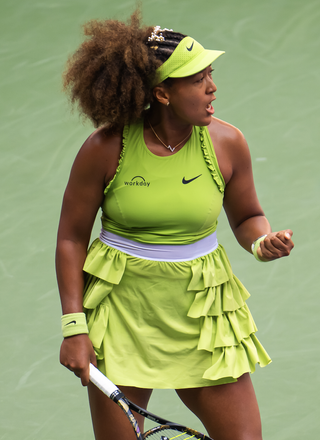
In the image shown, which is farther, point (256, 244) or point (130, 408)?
point (256, 244)

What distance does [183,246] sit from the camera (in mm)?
2389

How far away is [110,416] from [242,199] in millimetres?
806

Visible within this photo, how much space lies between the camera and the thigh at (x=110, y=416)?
7.73 ft

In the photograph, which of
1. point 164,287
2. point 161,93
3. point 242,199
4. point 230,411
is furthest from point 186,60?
point 230,411

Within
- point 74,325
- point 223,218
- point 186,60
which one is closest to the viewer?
point 186,60

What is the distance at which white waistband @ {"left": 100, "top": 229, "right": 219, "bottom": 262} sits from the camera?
7.79 feet

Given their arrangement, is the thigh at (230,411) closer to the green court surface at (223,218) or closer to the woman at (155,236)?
the woman at (155,236)

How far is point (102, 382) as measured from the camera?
224cm

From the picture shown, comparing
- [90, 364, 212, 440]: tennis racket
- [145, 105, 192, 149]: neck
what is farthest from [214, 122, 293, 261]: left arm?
[90, 364, 212, 440]: tennis racket

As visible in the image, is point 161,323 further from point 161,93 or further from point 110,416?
point 161,93

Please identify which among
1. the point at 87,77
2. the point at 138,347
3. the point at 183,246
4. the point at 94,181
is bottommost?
the point at 138,347

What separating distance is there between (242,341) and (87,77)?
97 cm

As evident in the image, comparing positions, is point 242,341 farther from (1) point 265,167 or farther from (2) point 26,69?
(2) point 26,69

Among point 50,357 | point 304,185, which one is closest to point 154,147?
point 50,357
